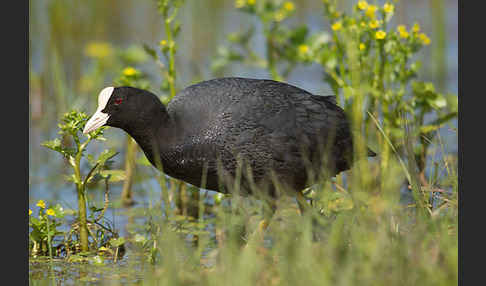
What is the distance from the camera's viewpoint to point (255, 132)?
455 cm

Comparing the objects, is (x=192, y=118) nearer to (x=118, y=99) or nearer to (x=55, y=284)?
(x=118, y=99)

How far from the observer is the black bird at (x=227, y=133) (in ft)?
14.8

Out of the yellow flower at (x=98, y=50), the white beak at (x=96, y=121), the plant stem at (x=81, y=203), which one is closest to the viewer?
the white beak at (x=96, y=121)

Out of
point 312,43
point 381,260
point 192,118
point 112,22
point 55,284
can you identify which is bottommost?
point 55,284

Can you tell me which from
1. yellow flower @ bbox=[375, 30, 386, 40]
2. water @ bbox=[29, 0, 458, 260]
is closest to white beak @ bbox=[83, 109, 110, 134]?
yellow flower @ bbox=[375, 30, 386, 40]

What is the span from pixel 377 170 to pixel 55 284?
2.66 metres

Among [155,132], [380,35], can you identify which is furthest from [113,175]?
[380,35]

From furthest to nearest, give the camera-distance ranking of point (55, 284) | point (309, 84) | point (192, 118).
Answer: point (309, 84), point (192, 118), point (55, 284)

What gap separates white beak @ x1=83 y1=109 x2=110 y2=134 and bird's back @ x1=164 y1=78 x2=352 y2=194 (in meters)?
0.40

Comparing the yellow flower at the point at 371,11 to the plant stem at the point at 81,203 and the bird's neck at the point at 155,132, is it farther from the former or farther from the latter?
the plant stem at the point at 81,203

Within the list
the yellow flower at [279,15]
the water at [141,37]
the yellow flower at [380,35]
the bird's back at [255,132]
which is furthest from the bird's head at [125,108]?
the water at [141,37]

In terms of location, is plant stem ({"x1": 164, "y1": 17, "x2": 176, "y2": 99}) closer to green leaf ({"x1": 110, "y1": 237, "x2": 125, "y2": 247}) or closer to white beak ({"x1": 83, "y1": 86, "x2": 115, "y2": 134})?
white beak ({"x1": 83, "y1": 86, "x2": 115, "y2": 134})

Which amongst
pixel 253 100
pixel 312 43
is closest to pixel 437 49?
pixel 312 43

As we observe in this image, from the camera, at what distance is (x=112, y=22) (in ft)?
33.3
